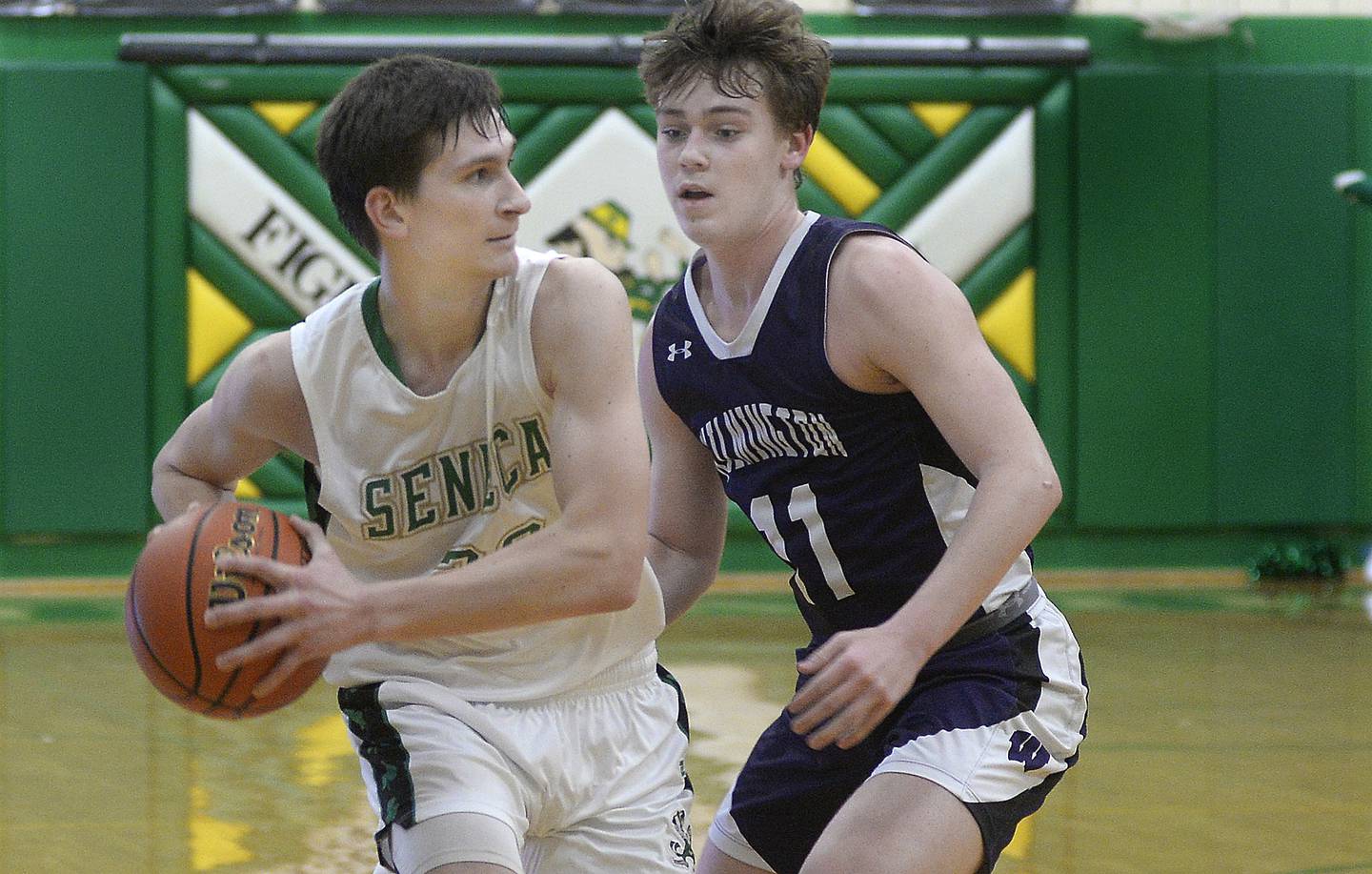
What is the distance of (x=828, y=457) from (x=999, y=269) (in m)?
5.67

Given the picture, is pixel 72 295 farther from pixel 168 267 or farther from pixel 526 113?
pixel 526 113

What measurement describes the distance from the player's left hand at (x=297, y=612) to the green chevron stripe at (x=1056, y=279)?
6.22 m

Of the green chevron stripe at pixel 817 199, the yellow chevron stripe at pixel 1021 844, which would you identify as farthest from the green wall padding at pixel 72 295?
the yellow chevron stripe at pixel 1021 844

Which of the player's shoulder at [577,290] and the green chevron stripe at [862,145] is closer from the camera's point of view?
the player's shoulder at [577,290]

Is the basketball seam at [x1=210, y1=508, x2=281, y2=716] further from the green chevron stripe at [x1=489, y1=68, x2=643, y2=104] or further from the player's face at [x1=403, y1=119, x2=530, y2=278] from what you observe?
the green chevron stripe at [x1=489, y1=68, x2=643, y2=104]

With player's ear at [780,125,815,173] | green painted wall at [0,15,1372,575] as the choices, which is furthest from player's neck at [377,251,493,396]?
green painted wall at [0,15,1372,575]

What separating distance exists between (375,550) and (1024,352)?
19.6ft

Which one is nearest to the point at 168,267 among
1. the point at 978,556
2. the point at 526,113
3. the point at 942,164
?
the point at 526,113

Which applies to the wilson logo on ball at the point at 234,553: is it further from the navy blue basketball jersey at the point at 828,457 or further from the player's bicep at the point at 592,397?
the navy blue basketball jersey at the point at 828,457

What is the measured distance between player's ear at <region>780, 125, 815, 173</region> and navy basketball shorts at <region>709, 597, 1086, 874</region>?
75 cm

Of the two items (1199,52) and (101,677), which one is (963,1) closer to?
(1199,52)

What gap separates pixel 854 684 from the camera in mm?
2010

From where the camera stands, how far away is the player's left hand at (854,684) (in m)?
2.01

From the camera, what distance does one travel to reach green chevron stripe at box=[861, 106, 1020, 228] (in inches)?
309
